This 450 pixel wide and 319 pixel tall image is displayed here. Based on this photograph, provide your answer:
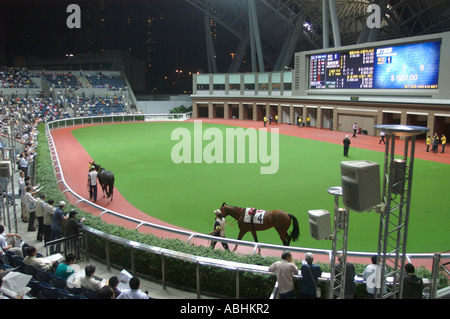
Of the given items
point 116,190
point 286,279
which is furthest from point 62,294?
point 116,190

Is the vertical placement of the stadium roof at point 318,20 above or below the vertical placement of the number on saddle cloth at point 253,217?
above

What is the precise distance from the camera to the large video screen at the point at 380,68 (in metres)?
30.8

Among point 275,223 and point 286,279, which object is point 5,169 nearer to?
point 275,223

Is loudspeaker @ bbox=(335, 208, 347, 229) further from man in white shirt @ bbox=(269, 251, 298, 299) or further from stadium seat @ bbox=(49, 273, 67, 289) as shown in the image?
stadium seat @ bbox=(49, 273, 67, 289)

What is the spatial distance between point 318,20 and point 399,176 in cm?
5374

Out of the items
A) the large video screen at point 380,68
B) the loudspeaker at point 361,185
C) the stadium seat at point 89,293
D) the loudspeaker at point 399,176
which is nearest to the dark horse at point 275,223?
the loudspeaker at point 399,176

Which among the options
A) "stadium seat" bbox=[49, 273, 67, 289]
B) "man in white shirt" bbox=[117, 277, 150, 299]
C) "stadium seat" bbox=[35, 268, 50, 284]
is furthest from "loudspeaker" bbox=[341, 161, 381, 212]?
"stadium seat" bbox=[35, 268, 50, 284]

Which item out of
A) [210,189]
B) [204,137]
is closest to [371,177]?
[210,189]

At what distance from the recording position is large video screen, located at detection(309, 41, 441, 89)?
101 ft

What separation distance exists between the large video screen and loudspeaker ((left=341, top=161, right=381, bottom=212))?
94.2ft
